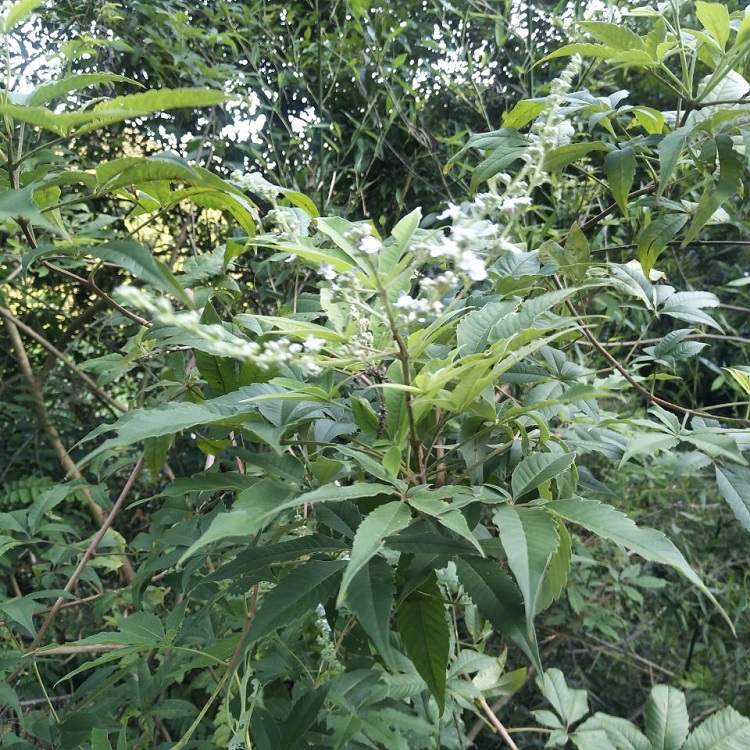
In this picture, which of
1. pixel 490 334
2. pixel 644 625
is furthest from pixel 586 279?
pixel 644 625

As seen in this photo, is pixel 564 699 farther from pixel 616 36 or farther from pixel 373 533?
pixel 616 36

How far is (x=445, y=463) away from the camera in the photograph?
62cm

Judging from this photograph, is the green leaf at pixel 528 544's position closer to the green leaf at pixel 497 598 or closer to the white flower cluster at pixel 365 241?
the green leaf at pixel 497 598

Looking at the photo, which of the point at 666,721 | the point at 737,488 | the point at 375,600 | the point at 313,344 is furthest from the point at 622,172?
the point at 666,721

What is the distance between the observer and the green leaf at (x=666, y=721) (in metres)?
0.84

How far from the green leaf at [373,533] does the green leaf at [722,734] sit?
664 millimetres

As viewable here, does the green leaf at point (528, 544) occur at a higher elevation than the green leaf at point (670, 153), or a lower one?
lower

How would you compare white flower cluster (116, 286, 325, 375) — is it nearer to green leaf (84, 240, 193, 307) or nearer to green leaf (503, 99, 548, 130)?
green leaf (84, 240, 193, 307)

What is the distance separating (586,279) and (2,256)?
1.27 meters

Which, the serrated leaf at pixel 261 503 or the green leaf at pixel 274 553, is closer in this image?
the serrated leaf at pixel 261 503

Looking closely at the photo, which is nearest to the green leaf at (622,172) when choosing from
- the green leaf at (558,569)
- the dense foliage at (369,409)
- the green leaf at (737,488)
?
the dense foliage at (369,409)

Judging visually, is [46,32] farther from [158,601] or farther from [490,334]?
[490,334]

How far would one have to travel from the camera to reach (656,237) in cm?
83

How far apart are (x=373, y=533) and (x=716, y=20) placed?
70cm
